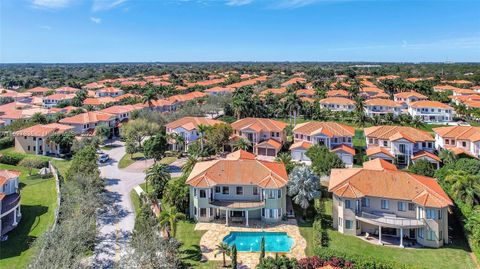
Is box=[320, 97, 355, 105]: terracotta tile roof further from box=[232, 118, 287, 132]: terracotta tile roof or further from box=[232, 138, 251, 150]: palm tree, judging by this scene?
box=[232, 138, 251, 150]: palm tree

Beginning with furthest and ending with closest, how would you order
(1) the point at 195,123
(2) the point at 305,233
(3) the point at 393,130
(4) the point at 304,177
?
(1) the point at 195,123
(3) the point at 393,130
(4) the point at 304,177
(2) the point at 305,233

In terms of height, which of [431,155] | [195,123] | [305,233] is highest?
[195,123]

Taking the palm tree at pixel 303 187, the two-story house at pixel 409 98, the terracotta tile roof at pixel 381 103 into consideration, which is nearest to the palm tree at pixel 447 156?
the palm tree at pixel 303 187

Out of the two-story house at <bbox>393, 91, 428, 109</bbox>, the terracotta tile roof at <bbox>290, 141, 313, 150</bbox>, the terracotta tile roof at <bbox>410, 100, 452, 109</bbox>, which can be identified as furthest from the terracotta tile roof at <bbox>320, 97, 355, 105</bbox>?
the terracotta tile roof at <bbox>290, 141, 313, 150</bbox>

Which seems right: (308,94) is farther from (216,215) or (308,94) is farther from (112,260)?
(112,260)

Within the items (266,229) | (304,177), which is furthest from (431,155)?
(266,229)
